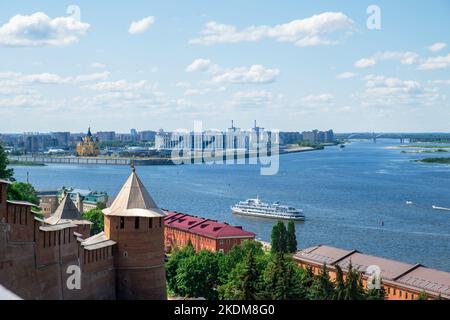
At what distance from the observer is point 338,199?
51688mm

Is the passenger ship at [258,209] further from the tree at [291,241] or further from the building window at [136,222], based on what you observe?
the building window at [136,222]

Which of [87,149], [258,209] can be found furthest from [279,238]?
[87,149]

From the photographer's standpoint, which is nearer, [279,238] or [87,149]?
[279,238]

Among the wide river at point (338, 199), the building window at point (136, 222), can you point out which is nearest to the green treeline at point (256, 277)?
the building window at point (136, 222)

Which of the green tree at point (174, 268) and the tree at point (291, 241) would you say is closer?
the green tree at point (174, 268)

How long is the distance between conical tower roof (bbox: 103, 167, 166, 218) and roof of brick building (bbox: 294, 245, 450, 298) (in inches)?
324

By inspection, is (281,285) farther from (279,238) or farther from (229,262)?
(279,238)

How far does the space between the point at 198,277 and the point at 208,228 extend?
10.9 m

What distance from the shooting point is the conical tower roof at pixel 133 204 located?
12930 millimetres

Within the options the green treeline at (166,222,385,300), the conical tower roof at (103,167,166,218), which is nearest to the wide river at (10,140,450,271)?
the green treeline at (166,222,385,300)

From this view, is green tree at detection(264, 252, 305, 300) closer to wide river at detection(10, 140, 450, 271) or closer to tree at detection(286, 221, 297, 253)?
tree at detection(286, 221, 297, 253)

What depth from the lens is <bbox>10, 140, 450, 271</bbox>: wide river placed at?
114 feet
